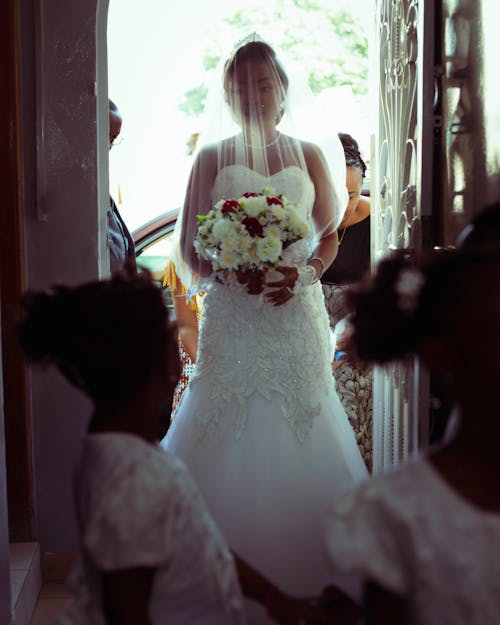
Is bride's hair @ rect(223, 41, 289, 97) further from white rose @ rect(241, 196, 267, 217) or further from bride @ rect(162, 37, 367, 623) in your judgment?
white rose @ rect(241, 196, 267, 217)

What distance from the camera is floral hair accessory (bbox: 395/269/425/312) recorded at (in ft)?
4.72

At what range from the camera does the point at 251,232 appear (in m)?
3.57

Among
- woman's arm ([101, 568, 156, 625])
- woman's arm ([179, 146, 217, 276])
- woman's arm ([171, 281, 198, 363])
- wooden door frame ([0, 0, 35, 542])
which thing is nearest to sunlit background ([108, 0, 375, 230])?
woman's arm ([171, 281, 198, 363])

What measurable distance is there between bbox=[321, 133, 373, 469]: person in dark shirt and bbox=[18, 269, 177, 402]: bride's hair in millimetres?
3096

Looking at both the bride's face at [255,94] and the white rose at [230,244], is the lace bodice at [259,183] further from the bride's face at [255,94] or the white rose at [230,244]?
the white rose at [230,244]

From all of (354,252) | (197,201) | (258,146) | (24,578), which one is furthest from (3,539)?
(354,252)

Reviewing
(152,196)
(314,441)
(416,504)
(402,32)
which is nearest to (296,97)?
(402,32)

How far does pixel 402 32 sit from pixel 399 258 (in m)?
2.48

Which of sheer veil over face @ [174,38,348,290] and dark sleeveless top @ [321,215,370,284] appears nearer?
sheer veil over face @ [174,38,348,290]

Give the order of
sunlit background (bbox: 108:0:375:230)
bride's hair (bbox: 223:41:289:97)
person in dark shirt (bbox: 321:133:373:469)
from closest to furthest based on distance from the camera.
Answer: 1. bride's hair (bbox: 223:41:289:97)
2. person in dark shirt (bbox: 321:133:373:469)
3. sunlit background (bbox: 108:0:375:230)

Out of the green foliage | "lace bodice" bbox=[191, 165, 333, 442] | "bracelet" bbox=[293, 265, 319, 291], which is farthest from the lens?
the green foliage

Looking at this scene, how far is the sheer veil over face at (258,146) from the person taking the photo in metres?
3.93

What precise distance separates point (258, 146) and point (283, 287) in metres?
0.73

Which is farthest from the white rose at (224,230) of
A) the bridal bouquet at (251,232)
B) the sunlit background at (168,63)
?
the sunlit background at (168,63)
